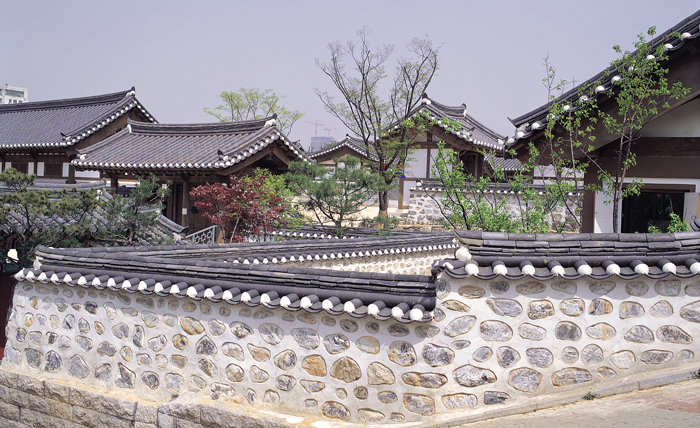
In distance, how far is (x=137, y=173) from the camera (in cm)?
1825

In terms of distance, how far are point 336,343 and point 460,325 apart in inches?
46.0

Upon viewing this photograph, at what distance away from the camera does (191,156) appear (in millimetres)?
17344

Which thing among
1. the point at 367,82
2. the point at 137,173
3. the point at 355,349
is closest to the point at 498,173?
the point at 355,349

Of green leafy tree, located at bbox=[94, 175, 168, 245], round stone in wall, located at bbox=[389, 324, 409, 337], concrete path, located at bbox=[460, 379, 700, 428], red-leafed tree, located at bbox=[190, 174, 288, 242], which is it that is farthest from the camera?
red-leafed tree, located at bbox=[190, 174, 288, 242]

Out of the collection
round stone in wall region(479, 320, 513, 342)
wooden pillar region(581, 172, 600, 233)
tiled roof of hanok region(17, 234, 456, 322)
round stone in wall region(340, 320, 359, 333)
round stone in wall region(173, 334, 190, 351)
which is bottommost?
round stone in wall region(173, 334, 190, 351)

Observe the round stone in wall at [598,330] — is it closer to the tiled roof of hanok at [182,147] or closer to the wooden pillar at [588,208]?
the wooden pillar at [588,208]

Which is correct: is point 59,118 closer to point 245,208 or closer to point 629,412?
point 245,208

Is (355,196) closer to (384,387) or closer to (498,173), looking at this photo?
(498,173)

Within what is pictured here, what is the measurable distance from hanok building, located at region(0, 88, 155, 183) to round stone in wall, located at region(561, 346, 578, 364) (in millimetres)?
21200

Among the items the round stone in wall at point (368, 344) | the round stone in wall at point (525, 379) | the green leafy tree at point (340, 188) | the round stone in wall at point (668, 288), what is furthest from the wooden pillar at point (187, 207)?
the round stone in wall at point (668, 288)

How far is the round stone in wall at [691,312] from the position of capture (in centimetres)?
429

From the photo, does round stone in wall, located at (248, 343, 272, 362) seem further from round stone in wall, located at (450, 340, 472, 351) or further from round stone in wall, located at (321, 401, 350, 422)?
round stone in wall, located at (450, 340, 472, 351)

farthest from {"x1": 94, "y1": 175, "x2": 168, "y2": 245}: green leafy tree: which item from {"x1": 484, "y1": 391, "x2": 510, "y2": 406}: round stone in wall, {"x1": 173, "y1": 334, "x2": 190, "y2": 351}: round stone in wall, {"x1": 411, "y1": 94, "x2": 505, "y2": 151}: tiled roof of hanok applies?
A: {"x1": 411, "y1": 94, "x2": 505, "y2": 151}: tiled roof of hanok

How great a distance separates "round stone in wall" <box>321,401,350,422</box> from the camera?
4680 mm
